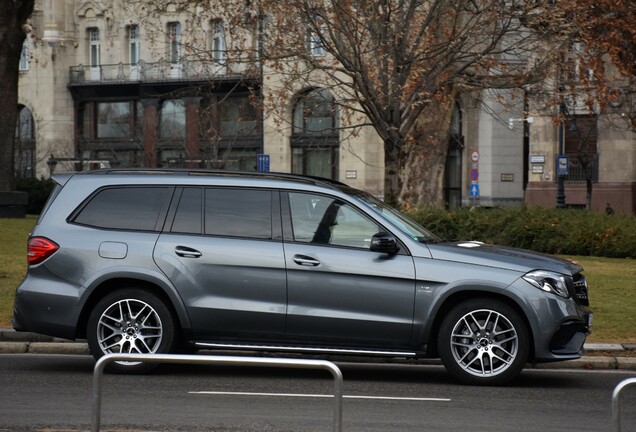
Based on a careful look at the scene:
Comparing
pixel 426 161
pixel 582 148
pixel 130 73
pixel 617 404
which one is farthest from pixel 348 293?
pixel 130 73

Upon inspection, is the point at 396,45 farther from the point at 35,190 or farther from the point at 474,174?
the point at 474,174

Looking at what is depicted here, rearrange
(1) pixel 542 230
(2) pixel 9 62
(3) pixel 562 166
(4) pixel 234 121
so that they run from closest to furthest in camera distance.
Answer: (1) pixel 542 230
(2) pixel 9 62
(3) pixel 562 166
(4) pixel 234 121

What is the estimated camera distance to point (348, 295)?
10.8 m

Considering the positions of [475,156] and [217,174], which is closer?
[217,174]

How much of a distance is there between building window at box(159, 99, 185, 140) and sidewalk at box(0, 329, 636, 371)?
5021cm

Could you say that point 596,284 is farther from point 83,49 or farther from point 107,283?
point 83,49

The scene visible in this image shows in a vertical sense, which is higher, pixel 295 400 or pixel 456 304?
pixel 456 304

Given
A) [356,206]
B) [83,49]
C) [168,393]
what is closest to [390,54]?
[356,206]

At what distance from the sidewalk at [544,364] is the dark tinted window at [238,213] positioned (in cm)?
239

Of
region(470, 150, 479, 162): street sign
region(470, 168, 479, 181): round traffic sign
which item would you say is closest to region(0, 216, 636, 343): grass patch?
region(470, 168, 479, 181): round traffic sign

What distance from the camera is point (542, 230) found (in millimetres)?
26875

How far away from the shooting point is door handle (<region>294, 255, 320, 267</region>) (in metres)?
10.9

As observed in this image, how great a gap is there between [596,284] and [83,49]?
168 ft

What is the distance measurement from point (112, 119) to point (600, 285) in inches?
1984
